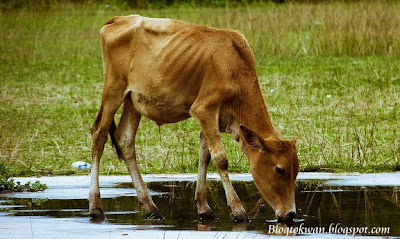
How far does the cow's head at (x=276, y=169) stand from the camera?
7.42 m

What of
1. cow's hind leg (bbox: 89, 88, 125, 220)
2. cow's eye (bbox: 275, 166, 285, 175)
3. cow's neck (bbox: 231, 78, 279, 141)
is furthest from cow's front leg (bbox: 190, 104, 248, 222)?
cow's hind leg (bbox: 89, 88, 125, 220)

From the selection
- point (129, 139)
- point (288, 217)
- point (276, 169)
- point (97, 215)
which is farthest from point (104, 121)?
point (288, 217)

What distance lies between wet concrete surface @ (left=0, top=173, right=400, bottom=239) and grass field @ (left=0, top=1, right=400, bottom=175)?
27.1 inches

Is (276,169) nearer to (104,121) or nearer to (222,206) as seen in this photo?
(222,206)

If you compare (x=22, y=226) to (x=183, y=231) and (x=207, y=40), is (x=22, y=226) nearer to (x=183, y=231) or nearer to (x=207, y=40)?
(x=183, y=231)

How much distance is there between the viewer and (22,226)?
7.57 meters

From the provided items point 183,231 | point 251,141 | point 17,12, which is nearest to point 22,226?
point 183,231

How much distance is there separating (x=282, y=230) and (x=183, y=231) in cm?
78

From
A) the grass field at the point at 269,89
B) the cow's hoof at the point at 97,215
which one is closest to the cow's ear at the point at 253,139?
the cow's hoof at the point at 97,215

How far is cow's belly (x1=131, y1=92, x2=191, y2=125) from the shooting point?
8.33 metres

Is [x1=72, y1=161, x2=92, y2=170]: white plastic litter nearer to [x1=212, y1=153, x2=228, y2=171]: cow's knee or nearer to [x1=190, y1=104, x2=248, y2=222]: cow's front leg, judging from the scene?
[x1=190, y1=104, x2=248, y2=222]: cow's front leg

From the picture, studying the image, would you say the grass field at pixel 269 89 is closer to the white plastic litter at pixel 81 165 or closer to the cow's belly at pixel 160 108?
the white plastic litter at pixel 81 165

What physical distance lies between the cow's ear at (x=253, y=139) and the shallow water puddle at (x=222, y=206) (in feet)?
2.06

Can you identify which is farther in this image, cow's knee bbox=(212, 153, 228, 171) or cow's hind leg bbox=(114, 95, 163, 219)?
cow's hind leg bbox=(114, 95, 163, 219)
